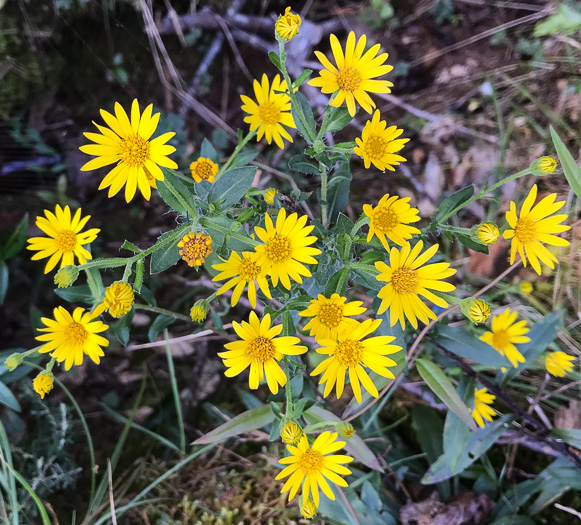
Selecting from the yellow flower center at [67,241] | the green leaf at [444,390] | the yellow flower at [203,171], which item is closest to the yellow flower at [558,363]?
the green leaf at [444,390]

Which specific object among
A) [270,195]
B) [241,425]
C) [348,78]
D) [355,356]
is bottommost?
[241,425]

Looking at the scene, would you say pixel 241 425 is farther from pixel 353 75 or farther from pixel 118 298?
pixel 353 75

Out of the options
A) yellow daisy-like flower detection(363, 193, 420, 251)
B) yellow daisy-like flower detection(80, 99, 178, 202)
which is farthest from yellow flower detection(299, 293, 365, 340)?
yellow daisy-like flower detection(80, 99, 178, 202)

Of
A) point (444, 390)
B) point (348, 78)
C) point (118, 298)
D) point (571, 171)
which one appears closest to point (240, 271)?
point (118, 298)

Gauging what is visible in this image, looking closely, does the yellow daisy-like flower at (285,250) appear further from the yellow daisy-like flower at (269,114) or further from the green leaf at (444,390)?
the green leaf at (444,390)

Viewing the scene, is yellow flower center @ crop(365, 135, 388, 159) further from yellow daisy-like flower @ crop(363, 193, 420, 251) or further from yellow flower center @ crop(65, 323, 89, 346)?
yellow flower center @ crop(65, 323, 89, 346)
